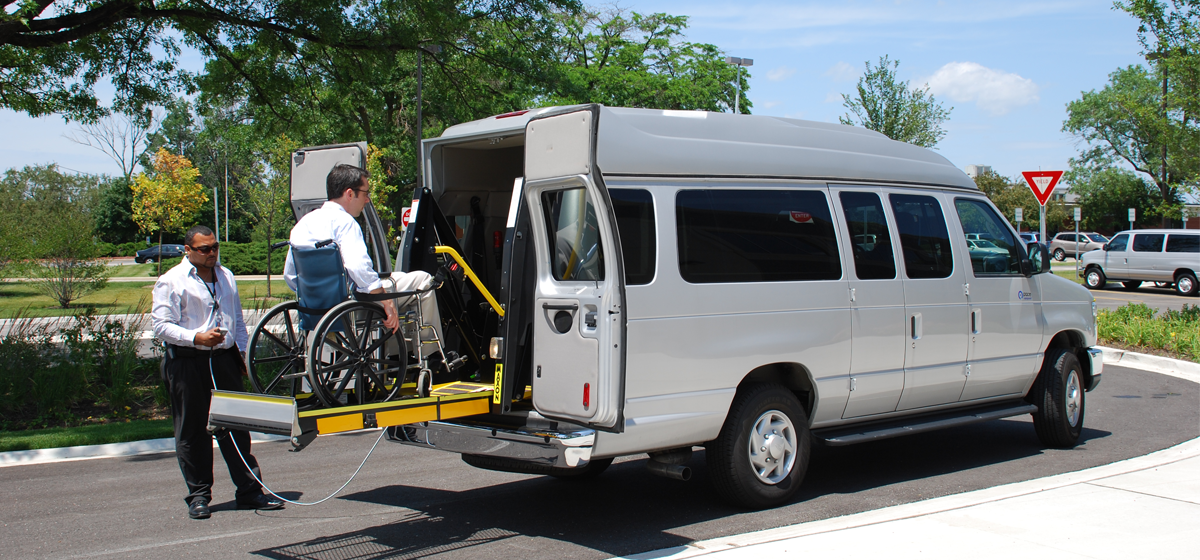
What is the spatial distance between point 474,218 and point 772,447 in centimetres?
283

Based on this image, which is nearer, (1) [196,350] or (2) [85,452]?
(1) [196,350]

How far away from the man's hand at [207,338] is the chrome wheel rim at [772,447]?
A: 11.2 feet

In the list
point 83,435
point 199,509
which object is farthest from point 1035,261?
point 83,435

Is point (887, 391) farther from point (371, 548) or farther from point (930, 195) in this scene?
point (371, 548)

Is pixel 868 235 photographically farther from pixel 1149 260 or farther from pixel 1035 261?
pixel 1149 260

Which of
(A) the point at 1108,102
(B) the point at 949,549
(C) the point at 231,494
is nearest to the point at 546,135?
(B) the point at 949,549

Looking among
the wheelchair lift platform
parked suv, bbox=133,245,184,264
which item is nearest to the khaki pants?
the wheelchair lift platform

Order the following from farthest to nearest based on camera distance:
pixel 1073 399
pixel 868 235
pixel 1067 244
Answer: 1. pixel 1067 244
2. pixel 1073 399
3. pixel 868 235

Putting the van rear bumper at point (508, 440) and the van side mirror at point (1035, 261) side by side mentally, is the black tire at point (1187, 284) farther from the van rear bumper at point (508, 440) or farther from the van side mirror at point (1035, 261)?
the van rear bumper at point (508, 440)

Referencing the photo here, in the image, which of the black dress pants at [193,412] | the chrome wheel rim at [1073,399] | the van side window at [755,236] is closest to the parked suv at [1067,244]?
the chrome wheel rim at [1073,399]

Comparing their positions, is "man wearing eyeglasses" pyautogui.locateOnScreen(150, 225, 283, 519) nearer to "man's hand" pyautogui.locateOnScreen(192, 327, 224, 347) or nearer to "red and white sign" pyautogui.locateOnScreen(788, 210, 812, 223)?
"man's hand" pyautogui.locateOnScreen(192, 327, 224, 347)

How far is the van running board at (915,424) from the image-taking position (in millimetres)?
6262

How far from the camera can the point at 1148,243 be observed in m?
29.2

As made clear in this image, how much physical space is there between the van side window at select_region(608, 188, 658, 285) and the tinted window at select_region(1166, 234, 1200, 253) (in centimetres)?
2901
